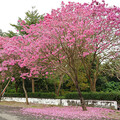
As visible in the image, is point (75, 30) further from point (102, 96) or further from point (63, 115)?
point (102, 96)

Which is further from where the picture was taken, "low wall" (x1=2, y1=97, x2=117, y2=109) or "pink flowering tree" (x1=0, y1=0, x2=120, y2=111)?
"low wall" (x1=2, y1=97, x2=117, y2=109)

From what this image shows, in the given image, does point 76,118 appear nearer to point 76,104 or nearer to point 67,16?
point 76,104

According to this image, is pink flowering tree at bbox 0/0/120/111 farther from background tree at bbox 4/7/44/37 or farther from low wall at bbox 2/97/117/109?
background tree at bbox 4/7/44/37

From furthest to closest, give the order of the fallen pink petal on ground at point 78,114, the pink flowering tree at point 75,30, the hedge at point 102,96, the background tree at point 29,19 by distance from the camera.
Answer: the background tree at point 29,19 → the hedge at point 102,96 → the pink flowering tree at point 75,30 → the fallen pink petal on ground at point 78,114

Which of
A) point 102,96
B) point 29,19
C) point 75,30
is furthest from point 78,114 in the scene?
point 29,19

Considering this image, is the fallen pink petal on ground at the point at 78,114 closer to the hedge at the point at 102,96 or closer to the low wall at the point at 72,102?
the low wall at the point at 72,102

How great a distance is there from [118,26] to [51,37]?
523 centimetres

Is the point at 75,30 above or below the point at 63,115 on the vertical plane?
above

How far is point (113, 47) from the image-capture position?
1323 centimetres

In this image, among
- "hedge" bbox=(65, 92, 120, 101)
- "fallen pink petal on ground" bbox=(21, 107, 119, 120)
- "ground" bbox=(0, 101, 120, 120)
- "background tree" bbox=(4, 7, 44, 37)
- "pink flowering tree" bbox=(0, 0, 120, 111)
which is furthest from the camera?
"background tree" bbox=(4, 7, 44, 37)

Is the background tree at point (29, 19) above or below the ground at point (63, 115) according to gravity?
above

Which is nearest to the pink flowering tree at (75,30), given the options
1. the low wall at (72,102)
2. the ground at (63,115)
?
the ground at (63,115)

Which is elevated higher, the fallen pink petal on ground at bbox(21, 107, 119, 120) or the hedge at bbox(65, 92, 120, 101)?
the hedge at bbox(65, 92, 120, 101)

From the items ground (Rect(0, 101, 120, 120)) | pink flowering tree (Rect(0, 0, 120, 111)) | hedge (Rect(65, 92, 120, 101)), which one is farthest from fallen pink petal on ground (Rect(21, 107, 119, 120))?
hedge (Rect(65, 92, 120, 101))
